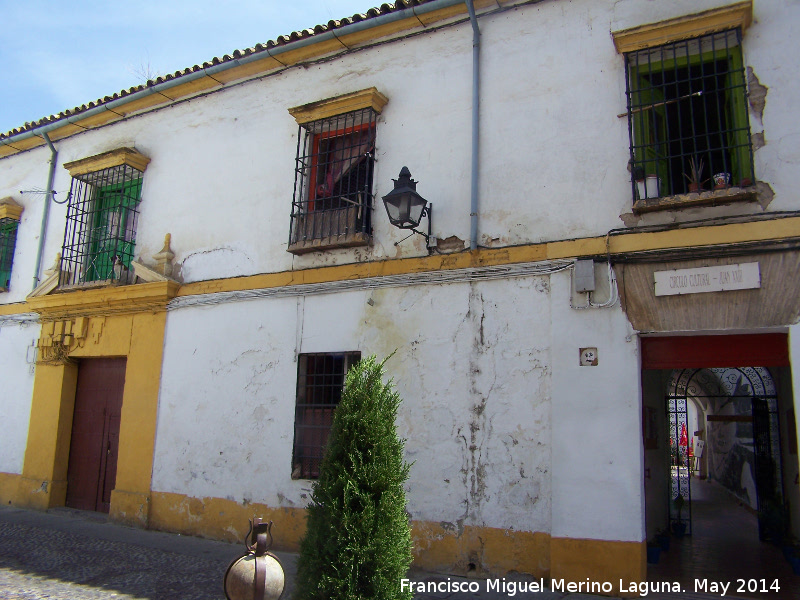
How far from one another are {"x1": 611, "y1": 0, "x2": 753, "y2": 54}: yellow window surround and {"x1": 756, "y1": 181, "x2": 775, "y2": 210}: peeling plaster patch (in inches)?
59.7

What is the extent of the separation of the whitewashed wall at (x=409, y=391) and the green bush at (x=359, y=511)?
189cm

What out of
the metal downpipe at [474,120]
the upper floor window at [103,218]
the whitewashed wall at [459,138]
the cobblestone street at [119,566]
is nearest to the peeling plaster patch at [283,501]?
the cobblestone street at [119,566]

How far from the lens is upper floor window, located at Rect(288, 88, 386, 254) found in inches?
302

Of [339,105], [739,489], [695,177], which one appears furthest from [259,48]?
[739,489]

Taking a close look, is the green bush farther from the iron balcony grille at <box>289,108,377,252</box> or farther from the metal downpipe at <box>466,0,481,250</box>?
the iron balcony grille at <box>289,108,377,252</box>

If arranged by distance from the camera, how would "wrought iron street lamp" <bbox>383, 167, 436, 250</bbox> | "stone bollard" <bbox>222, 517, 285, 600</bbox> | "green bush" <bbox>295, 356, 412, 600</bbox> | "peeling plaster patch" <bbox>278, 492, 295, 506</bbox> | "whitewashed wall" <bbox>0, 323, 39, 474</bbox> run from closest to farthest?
1. "stone bollard" <bbox>222, 517, 285, 600</bbox>
2. "green bush" <bbox>295, 356, 412, 600</bbox>
3. "wrought iron street lamp" <bbox>383, 167, 436, 250</bbox>
4. "peeling plaster patch" <bbox>278, 492, 295, 506</bbox>
5. "whitewashed wall" <bbox>0, 323, 39, 474</bbox>

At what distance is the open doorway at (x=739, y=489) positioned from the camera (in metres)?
6.03

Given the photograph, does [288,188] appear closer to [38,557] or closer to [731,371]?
[38,557]

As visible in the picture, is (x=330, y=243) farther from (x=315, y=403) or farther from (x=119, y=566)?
(x=119, y=566)

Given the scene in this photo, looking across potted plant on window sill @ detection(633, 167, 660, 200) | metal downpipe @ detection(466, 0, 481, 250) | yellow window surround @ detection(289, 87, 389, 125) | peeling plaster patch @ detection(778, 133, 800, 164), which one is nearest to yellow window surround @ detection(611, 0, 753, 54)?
peeling plaster patch @ detection(778, 133, 800, 164)

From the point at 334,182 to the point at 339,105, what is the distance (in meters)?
0.94

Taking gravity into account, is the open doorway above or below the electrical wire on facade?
below

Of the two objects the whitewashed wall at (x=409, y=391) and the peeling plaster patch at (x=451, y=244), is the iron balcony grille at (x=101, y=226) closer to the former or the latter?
the whitewashed wall at (x=409, y=391)

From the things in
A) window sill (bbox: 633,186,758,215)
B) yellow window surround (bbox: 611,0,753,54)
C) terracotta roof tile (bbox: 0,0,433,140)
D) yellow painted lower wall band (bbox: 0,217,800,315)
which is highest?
terracotta roof tile (bbox: 0,0,433,140)
